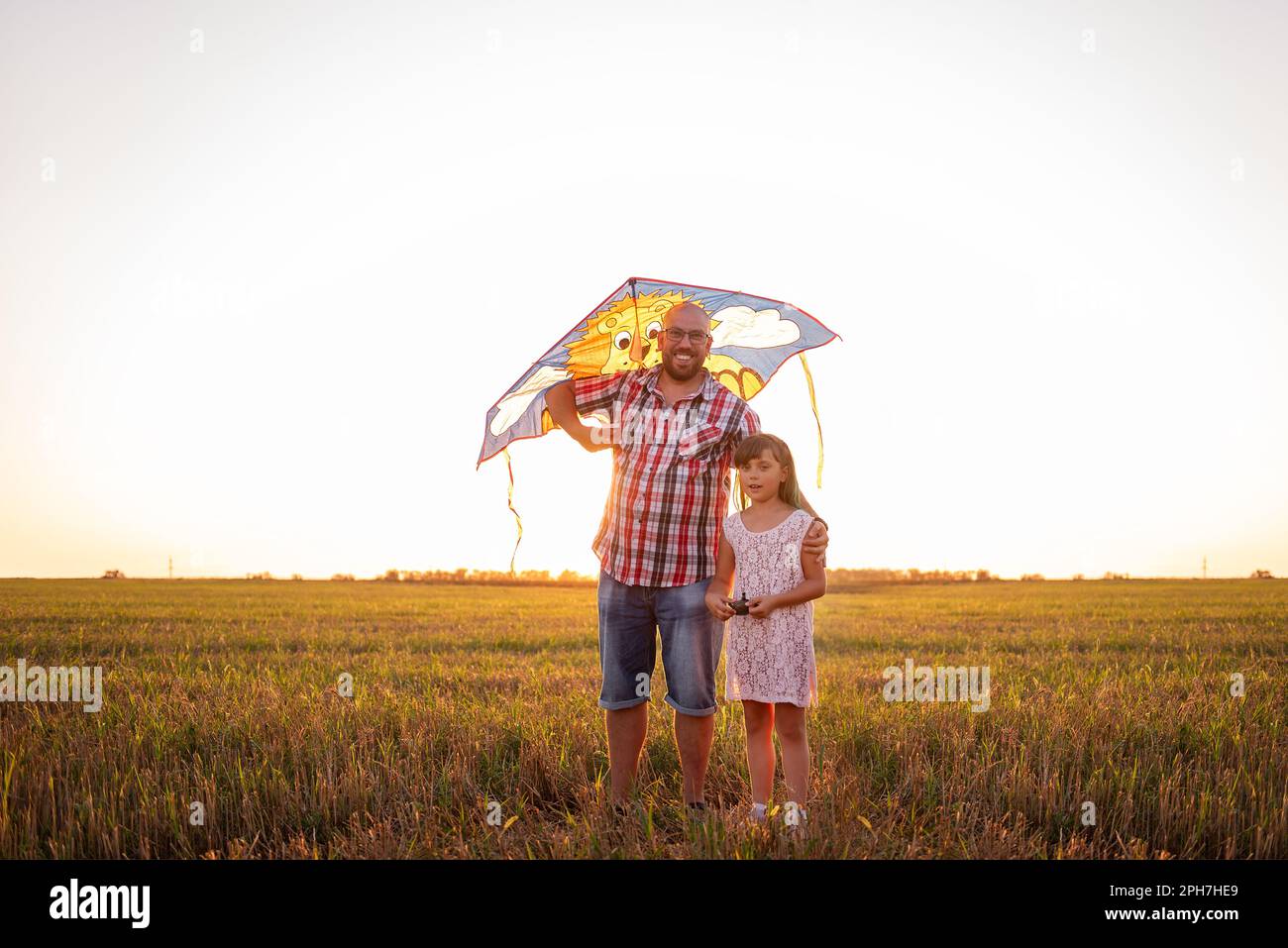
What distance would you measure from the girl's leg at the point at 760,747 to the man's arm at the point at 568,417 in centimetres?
169

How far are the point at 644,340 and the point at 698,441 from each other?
3.19 feet

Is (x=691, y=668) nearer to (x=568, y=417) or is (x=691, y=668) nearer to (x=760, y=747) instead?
(x=760, y=747)

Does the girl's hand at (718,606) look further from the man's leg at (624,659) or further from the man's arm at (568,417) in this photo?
the man's arm at (568,417)

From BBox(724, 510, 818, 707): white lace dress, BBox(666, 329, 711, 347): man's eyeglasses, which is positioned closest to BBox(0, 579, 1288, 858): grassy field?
BBox(724, 510, 818, 707): white lace dress

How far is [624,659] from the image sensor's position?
177 inches

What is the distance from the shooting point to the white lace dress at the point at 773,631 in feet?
Answer: 13.9

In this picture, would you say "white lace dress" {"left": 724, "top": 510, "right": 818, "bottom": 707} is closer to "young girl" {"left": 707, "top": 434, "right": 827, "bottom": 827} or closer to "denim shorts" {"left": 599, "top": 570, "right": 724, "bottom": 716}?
"young girl" {"left": 707, "top": 434, "right": 827, "bottom": 827}

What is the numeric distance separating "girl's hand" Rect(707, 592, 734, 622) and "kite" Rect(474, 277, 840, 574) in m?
1.18

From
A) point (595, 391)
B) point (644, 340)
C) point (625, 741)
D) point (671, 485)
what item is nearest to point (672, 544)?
point (671, 485)

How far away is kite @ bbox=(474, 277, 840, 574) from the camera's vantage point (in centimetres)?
496

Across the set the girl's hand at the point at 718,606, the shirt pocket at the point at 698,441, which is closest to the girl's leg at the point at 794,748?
the girl's hand at the point at 718,606

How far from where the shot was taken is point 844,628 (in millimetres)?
17391
